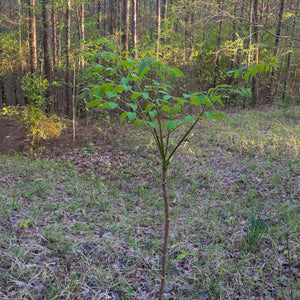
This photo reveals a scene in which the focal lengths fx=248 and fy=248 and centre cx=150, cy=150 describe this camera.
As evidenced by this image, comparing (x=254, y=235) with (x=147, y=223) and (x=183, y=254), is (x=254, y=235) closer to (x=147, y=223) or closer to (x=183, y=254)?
(x=183, y=254)

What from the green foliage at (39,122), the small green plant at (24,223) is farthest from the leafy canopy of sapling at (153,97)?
the green foliage at (39,122)

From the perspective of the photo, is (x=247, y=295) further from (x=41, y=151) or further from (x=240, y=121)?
(x=240, y=121)

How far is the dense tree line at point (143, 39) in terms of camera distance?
8.55m

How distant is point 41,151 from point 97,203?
412 cm

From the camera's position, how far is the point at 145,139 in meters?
8.73

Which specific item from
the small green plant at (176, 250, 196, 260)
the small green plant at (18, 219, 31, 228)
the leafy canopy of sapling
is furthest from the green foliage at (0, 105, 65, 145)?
the leafy canopy of sapling

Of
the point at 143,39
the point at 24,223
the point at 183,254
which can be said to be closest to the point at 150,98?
the point at 183,254

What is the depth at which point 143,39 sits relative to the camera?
1179 centimetres

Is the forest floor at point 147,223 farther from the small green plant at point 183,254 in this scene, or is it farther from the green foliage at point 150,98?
the green foliage at point 150,98

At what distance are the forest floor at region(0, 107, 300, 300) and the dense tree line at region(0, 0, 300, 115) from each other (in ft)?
8.46

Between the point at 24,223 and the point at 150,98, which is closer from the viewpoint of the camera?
the point at 150,98

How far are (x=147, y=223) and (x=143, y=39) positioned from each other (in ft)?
33.2

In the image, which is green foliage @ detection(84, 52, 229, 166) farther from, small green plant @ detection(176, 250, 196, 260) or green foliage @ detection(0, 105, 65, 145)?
green foliage @ detection(0, 105, 65, 145)

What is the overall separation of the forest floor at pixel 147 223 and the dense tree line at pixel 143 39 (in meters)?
2.58
